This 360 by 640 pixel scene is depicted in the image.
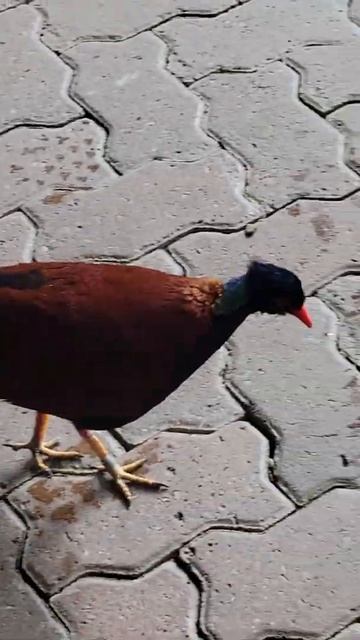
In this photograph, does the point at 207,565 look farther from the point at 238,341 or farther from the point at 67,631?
the point at 238,341

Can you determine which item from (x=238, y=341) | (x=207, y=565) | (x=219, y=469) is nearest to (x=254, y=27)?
(x=238, y=341)

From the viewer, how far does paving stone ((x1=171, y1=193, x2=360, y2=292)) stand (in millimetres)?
2873

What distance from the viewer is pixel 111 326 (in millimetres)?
2164

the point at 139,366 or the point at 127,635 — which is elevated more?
the point at 139,366

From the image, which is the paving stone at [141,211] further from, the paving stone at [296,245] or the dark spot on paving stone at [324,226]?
the dark spot on paving stone at [324,226]

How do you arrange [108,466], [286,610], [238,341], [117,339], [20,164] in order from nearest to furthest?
[117,339], [286,610], [108,466], [238,341], [20,164]

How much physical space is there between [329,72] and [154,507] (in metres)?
1.45

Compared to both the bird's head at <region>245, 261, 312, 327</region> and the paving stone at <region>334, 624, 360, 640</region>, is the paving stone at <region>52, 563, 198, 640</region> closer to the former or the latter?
the paving stone at <region>334, 624, 360, 640</region>

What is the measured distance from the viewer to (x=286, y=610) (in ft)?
7.57

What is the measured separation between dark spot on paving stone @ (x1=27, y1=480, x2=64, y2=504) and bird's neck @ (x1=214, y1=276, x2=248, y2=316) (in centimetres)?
56

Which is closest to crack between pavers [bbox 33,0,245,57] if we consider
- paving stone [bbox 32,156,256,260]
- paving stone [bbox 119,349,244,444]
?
paving stone [bbox 32,156,256,260]

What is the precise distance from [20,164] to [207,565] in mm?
1275

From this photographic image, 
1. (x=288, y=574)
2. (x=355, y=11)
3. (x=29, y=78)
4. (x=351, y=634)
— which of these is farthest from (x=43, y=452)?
(x=355, y=11)

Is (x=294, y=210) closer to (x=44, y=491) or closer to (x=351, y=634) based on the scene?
(x=44, y=491)
